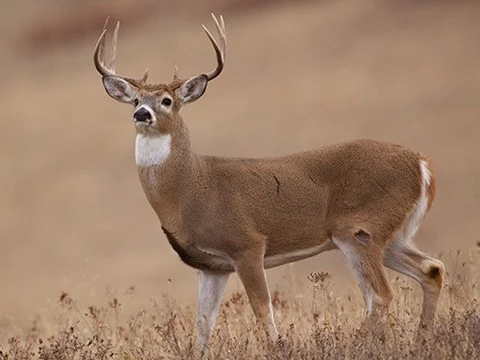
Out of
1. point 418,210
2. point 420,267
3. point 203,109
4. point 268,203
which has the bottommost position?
point 203,109

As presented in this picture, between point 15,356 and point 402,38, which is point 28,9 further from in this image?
point 15,356

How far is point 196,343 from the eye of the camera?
11664 mm

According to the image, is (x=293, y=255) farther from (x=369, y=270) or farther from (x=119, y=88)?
(x=119, y=88)

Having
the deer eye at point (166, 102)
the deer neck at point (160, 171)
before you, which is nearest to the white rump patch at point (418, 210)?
the deer neck at point (160, 171)

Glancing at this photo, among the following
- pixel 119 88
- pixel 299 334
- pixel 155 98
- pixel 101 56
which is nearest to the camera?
pixel 299 334

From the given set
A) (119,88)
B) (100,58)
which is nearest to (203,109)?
(100,58)

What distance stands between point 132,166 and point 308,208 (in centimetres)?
1963

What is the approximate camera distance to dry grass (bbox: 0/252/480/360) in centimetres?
1045

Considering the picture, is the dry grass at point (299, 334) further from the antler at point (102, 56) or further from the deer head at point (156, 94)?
the antler at point (102, 56)

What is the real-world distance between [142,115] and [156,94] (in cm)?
29

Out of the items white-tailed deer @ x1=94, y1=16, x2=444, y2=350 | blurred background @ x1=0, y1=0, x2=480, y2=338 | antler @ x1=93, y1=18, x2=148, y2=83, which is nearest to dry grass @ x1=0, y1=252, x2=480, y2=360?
white-tailed deer @ x1=94, y1=16, x2=444, y2=350

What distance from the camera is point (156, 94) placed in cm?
1238

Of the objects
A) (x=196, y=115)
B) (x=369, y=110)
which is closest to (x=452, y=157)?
(x=369, y=110)

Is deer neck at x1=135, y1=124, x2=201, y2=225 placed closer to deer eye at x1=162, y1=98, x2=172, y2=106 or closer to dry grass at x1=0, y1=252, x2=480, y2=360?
deer eye at x1=162, y1=98, x2=172, y2=106
